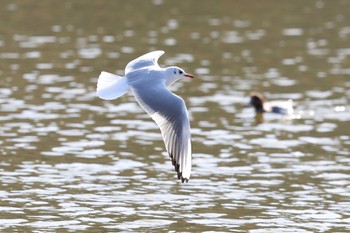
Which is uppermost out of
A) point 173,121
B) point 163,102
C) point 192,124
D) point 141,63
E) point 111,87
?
point 192,124

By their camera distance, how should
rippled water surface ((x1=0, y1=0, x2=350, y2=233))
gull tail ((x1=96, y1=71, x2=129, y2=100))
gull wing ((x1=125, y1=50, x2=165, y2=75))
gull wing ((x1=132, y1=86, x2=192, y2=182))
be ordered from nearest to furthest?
gull wing ((x1=132, y1=86, x2=192, y2=182)) → gull tail ((x1=96, y1=71, x2=129, y2=100)) → gull wing ((x1=125, y1=50, x2=165, y2=75)) → rippled water surface ((x1=0, y1=0, x2=350, y2=233))

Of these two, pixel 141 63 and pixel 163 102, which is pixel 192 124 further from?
pixel 163 102

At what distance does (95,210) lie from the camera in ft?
43.6

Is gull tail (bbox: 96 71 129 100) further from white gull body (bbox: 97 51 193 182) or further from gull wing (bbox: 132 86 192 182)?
gull wing (bbox: 132 86 192 182)

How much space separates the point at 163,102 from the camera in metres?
12.0

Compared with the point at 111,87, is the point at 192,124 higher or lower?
higher

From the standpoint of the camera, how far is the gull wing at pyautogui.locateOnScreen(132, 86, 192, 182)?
→ 11.6 meters

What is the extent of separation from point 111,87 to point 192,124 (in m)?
6.92

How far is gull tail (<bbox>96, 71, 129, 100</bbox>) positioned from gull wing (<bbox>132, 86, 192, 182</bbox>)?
17 centimetres

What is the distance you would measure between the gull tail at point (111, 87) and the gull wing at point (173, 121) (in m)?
0.17

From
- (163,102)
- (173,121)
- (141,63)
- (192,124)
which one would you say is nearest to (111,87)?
(163,102)

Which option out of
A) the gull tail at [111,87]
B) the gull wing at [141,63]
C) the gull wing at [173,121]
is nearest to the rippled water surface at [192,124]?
the gull wing at [173,121]

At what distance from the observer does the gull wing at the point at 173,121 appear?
37.9 feet

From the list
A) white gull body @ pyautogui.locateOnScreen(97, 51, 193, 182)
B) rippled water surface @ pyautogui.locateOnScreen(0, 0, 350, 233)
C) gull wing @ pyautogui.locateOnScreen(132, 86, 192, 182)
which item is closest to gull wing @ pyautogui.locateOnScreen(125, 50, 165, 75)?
white gull body @ pyautogui.locateOnScreen(97, 51, 193, 182)
